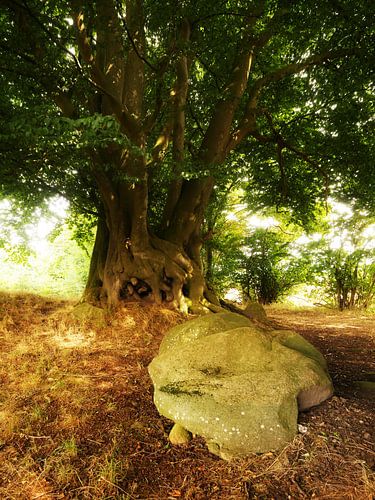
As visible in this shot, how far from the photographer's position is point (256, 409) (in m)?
2.18

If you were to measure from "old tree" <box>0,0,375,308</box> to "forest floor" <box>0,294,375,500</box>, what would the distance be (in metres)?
2.46

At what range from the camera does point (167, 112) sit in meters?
5.20

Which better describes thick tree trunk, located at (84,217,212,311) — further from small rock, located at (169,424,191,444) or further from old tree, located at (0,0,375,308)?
small rock, located at (169,424,191,444)

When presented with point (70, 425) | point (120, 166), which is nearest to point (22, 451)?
point (70, 425)

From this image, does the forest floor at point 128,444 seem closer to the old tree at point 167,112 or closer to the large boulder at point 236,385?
the large boulder at point 236,385

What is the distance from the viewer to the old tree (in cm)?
344

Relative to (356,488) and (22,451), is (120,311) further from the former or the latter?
(356,488)

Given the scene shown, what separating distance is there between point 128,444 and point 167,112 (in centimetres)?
495

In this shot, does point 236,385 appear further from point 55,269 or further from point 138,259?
point 55,269

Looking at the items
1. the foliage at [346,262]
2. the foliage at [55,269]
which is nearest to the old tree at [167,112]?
the foliage at [346,262]

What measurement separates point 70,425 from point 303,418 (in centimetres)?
187

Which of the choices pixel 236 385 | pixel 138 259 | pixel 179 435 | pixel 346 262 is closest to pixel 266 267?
pixel 346 262

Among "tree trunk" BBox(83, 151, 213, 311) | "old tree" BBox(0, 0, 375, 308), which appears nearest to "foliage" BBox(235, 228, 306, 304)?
"old tree" BBox(0, 0, 375, 308)

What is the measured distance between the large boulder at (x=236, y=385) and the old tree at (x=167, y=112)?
2.39m
